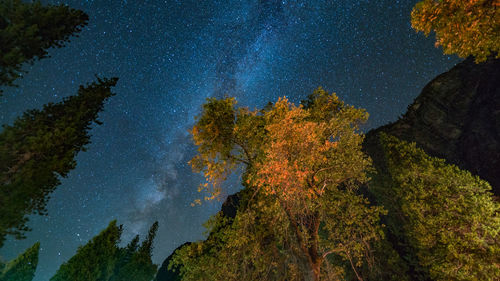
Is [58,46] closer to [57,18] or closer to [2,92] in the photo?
[57,18]

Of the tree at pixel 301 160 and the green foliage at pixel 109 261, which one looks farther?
the green foliage at pixel 109 261

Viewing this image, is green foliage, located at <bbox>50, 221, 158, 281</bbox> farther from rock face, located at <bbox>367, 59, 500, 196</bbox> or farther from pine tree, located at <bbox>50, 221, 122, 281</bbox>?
rock face, located at <bbox>367, 59, 500, 196</bbox>

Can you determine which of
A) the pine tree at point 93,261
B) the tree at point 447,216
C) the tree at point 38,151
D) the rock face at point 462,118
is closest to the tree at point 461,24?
the tree at point 447,216

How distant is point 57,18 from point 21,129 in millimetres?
7156

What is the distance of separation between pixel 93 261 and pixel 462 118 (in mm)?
50479

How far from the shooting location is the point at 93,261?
2888 centimetres

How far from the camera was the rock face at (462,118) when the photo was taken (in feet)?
57.3

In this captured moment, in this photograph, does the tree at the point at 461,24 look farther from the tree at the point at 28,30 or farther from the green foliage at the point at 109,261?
the green foliage at the point at 109,261

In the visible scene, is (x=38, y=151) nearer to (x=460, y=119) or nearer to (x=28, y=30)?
(x=28, y=30)

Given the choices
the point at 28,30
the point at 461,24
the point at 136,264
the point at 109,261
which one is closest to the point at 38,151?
the point at 28,30

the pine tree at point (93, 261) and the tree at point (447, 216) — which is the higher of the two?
the pine tree at point (93, 261)

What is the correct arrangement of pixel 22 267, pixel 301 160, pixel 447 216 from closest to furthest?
pixel 301 160, pixel 447 216, pixel 22 267

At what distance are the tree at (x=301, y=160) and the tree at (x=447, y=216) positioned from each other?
428cm

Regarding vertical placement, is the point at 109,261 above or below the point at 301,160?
above
